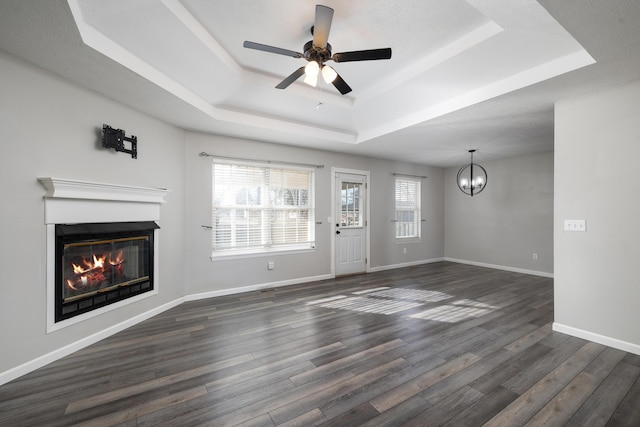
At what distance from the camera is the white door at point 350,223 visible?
18.5ft

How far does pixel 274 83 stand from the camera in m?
3.37

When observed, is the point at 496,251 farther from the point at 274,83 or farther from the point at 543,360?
the point at 274,83

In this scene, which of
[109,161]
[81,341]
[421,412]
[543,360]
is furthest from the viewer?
[109,161]

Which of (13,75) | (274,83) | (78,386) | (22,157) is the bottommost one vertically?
(78,386)

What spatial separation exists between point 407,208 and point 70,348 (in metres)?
6.34

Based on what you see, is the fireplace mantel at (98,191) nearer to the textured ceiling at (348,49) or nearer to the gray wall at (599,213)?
the textured ceiling at (348,49)

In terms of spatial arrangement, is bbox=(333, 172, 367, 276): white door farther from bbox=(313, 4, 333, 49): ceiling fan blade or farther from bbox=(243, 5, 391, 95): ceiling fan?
bbox=(313, 4, 333, 49): ceiling fan blade

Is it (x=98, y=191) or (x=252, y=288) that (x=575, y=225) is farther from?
(x=98, y=191)

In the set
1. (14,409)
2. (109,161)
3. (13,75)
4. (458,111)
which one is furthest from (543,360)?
(13,75)

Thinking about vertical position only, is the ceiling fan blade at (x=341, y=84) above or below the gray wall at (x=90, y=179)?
above

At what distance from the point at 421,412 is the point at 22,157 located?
357cm

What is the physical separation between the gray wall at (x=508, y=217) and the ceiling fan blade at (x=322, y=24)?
188 inches

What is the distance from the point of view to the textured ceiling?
6.48 ft

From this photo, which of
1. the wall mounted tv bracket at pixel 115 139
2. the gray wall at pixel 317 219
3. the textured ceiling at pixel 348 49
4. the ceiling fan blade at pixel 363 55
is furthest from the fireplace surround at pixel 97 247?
the ceiling fan blade at pixel 363 55
